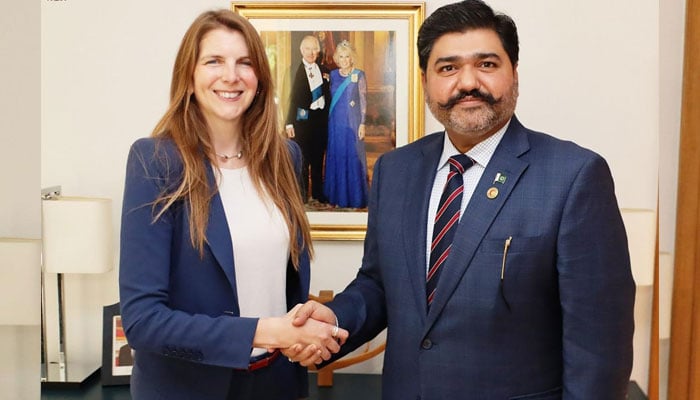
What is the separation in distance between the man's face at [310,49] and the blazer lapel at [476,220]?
63.1 inches

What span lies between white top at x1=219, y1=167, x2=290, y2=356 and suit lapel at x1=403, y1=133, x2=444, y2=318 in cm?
33

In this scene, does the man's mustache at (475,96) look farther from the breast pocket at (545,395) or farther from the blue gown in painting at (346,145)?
the blue gown in painting at (346,145)

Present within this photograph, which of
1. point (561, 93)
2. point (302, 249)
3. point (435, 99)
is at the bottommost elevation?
point (302, 249)

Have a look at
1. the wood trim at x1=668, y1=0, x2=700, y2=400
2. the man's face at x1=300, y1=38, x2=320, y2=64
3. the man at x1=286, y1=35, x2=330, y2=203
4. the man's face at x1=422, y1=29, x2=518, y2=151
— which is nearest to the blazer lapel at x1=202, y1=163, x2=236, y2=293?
the man's face at x1=422, y1=29, x2=518, y2=151

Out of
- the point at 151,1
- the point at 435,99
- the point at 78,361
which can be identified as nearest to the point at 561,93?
the point at 435,99

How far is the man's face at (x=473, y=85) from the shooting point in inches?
61.6

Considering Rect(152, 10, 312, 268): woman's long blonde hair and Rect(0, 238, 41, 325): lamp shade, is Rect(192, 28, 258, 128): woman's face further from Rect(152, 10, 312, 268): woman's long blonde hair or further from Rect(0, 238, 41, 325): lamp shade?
Rect(0, 238, 41, 325): lamp shade

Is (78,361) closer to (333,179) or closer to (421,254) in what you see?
(333,179)

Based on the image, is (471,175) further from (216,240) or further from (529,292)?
(216,240)

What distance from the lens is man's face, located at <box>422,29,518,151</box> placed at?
1563 mm

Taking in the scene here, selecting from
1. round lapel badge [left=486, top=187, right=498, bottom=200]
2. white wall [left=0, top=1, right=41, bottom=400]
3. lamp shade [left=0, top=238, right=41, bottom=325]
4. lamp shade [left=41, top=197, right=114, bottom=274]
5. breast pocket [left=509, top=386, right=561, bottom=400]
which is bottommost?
breast pocket [left=509, top=386, right=561, bottom=400]

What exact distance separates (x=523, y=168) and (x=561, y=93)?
1.53 metres

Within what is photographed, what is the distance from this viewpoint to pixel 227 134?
1741 mm

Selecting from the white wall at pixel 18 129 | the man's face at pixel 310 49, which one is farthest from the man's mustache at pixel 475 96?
the man's face at pixel 310 49
